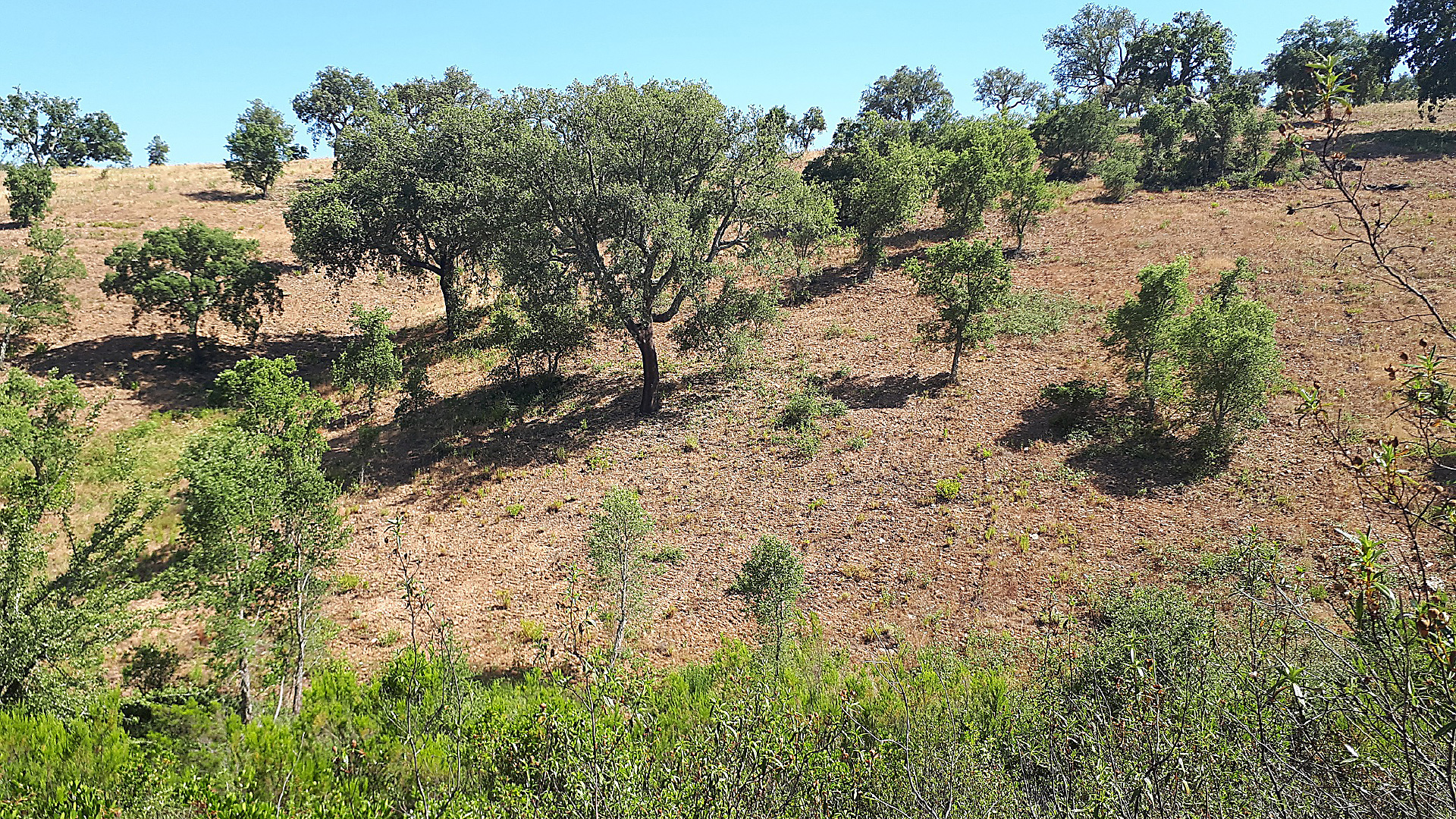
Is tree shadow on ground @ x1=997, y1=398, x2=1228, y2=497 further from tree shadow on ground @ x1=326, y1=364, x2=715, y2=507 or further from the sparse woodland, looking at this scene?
tree shadow on ground @ x1=326, y1=364, x2=715, y2=507

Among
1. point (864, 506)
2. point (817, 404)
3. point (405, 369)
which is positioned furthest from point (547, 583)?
point (405, 369)

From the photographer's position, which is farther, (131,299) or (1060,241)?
(1060,241)

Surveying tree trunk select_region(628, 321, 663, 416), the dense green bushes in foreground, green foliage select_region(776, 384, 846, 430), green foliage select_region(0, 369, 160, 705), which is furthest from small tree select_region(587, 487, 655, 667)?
tree trunk select_region(628, 321, 663, 416)

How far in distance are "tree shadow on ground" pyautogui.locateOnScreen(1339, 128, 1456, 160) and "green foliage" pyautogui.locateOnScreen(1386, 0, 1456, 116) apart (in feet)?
8.40

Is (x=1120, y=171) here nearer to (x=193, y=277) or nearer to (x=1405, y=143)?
(x=1405, y=143)

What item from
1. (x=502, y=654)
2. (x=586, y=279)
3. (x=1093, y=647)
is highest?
(x=586, y=279)

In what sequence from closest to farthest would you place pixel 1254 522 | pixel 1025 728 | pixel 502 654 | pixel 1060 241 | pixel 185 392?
pixel 1025 728 < pixel 502 654 < pixel 1254 522 < pixel 185 392 < pixel 1060 241

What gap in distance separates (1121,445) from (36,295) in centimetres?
4246

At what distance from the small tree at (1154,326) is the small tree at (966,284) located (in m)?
3.98

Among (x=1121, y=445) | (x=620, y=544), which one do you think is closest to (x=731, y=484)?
(x=620, y=544)

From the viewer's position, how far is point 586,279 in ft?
83.4

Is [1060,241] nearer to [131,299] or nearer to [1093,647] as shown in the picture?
[1093,647]

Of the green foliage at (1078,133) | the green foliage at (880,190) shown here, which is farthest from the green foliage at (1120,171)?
the green foliage at (880,190)

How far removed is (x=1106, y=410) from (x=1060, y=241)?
18.5 m
